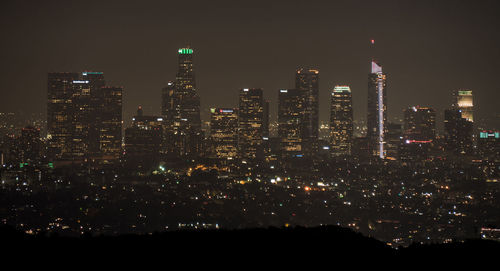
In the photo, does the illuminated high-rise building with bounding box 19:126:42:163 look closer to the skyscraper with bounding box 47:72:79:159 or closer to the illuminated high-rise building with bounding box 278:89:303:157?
the skyscraper with bounding box 47:72:79:159

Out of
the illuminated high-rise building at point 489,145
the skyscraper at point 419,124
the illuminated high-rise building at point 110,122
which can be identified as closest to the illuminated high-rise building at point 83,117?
the illuminated high-rise building at point 110,122

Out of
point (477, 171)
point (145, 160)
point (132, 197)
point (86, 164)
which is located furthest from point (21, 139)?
point (477, 171)

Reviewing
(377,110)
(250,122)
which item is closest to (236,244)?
(250,122)

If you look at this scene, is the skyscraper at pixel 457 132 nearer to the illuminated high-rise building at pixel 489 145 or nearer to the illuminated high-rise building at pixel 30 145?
the illuminated high-rise building at pixel 489 145

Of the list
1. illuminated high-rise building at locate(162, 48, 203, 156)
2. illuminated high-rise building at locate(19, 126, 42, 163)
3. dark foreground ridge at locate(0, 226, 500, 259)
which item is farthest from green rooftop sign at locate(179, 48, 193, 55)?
dark foreground ridge at locate(0, 226, 500, 259)

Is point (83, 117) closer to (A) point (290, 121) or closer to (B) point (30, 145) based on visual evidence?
(B) point (30, 145)

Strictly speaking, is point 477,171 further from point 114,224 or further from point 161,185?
point 114,224
